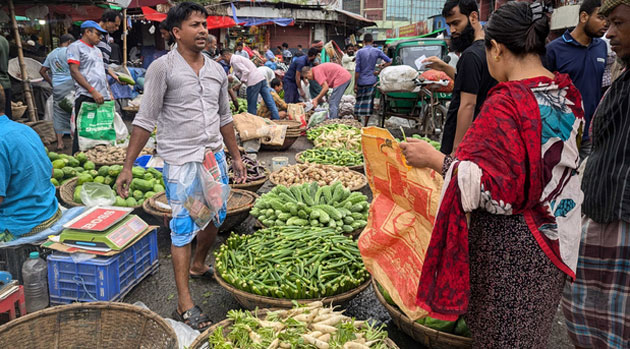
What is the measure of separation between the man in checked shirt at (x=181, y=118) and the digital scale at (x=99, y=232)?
1.67 ft

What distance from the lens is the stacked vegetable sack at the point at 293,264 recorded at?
3.07 metres

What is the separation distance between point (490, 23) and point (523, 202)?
803mm

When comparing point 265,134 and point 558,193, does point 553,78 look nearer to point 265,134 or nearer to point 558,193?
point 558,193

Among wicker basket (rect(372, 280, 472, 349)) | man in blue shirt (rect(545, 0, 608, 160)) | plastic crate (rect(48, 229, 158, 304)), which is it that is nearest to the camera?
wicker basket (rect(372, 280, 472, 349))

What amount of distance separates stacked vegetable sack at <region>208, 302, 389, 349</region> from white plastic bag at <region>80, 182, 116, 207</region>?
10.1ft

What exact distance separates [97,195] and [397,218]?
11.9 feet

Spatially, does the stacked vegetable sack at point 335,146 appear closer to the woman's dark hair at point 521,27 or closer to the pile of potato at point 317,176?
the pile of potato at point 317,176

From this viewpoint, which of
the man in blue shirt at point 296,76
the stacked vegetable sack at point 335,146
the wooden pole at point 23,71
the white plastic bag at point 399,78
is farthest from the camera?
the man in blue shirt at point 296,76

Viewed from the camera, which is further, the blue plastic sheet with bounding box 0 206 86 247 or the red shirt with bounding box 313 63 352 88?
the red shirt with bounding box 313 63 352 88

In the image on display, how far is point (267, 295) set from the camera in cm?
307

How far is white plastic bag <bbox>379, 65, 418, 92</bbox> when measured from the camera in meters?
9.11

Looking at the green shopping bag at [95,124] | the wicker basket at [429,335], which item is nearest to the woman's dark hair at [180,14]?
the wicker basket at [429,335]

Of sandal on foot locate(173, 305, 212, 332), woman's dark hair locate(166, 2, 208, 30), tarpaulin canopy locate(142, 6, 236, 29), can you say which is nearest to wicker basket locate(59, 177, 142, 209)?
sandal on foot locate(173, 305, 212, 332)

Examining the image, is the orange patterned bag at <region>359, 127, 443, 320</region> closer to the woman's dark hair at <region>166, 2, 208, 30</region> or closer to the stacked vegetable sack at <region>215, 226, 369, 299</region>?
the stacked vegetable sack at <region>215, 226, 369, 299</region>
